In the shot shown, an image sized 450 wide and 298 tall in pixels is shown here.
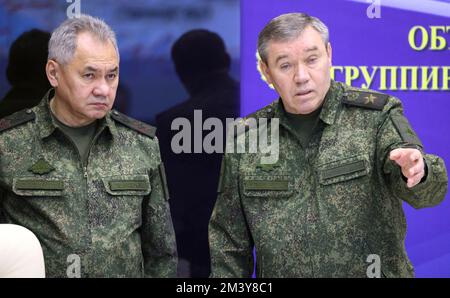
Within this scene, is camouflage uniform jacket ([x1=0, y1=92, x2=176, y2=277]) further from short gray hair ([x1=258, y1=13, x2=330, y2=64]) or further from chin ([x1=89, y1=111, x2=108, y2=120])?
short gray hair ([x1=258, y1=13, x2=330, y2=64])

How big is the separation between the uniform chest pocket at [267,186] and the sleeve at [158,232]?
14.7 inches

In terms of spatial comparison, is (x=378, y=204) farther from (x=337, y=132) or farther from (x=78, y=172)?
(x=78, y=172)

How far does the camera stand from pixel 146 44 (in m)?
4.18

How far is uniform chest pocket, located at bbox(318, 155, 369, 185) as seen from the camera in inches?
118

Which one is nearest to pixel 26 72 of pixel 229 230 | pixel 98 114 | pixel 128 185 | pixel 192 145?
pixel 192 145

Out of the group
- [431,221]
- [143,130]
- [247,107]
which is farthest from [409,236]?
[143,130]

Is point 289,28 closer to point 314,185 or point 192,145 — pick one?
point 314,185

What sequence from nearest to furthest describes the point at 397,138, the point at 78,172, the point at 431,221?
the point at 397,138, the point at 78,172, the point at 431,221

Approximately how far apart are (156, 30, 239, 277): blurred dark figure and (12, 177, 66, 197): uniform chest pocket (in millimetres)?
1153

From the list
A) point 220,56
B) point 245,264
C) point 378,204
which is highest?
point 220,56

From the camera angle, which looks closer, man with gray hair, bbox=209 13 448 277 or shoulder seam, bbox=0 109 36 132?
man with gray hair, bbox=209 13 448 277

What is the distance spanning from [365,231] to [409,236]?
123cm

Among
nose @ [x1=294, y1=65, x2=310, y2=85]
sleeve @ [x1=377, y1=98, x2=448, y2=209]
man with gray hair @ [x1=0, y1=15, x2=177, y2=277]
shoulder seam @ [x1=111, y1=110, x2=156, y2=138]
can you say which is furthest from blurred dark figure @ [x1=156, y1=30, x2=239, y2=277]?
sleeve @ [x1=377, y1=98, x2=448, y2=209]

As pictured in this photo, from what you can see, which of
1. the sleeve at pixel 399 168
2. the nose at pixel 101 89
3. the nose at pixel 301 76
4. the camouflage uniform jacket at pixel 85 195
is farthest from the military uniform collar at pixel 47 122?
the sleeve at pixel 399 168
